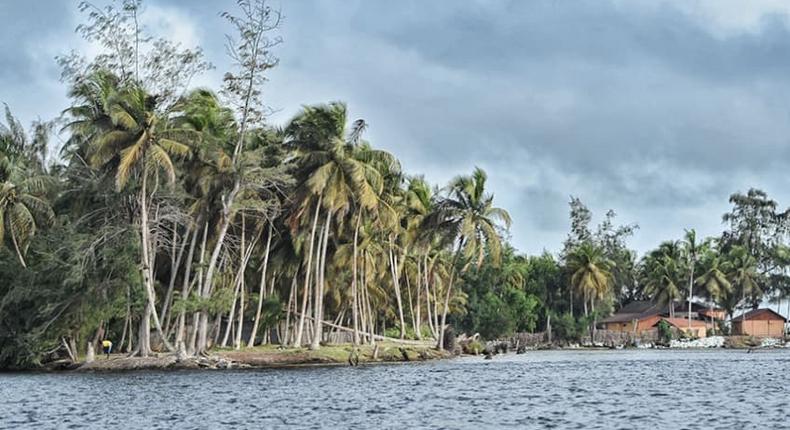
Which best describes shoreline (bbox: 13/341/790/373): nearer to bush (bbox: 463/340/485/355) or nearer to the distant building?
bush (bbox: 463/340/485/355)

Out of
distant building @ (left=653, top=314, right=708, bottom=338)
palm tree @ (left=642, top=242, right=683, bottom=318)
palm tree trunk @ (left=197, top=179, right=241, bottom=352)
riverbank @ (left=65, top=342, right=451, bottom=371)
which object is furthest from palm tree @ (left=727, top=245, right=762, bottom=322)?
palm tree trunk @ (left=197, top=179, right=241, bottom=352)

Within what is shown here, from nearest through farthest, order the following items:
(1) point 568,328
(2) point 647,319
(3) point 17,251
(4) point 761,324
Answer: (3) point 17,251, (1) point 568,328, (2) point 647,319, (4) point 761,324

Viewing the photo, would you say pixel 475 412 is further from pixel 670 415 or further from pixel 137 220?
pixel 137 220

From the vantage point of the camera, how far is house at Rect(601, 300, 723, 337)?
10925 cm

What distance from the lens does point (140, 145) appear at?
148ft

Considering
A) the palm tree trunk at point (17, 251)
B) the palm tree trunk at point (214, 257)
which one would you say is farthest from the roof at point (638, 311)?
the palm tree trunk at point (17, 251)

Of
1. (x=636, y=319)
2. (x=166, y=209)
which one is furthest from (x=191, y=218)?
(x=636, y=319)

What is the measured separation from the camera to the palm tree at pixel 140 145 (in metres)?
44.8

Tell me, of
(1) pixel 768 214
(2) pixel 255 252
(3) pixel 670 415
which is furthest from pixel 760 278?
(3) pixel 670 415

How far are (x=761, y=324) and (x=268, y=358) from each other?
7935 centimetres

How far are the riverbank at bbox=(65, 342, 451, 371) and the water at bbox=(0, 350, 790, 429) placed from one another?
245 centimetres

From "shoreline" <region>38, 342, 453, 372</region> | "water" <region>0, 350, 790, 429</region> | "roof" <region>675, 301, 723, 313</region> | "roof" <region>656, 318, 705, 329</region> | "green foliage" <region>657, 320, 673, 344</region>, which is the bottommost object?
"water" <region>0, 350, 790, 429</region>

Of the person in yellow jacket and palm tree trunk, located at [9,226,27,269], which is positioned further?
the person in yellow jacket

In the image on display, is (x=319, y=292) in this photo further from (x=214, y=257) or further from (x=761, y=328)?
(x=761, y=328)
